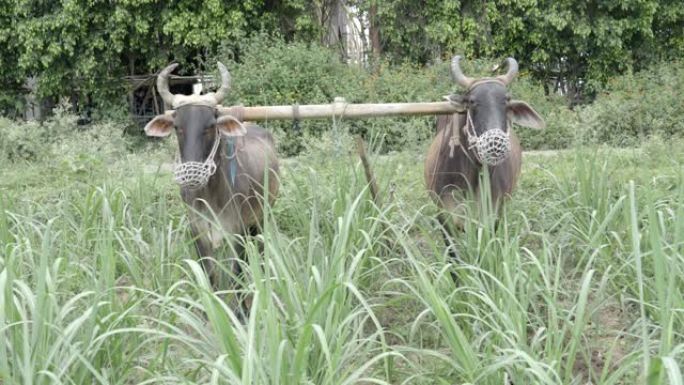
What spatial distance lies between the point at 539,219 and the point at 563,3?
8.98 m

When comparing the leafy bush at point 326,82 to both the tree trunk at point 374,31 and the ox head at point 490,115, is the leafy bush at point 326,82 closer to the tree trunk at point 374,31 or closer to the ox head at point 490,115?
the tree trunk at point 374,31

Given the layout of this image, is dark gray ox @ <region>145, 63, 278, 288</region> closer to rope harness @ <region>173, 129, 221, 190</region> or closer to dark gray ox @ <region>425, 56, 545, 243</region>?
rope harness @ <region>173, 129, 221, 190</region>

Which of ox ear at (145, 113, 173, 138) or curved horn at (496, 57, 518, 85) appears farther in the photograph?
curved horn at (496, 57, 518, 85)

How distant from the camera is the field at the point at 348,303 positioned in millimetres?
2000

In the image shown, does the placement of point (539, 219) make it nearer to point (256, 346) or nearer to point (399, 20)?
point (256, 346)

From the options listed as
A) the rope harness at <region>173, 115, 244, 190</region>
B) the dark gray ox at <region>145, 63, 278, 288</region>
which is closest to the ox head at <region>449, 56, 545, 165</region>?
the dark gray ox at <region>145, 63, 278, 288</region>

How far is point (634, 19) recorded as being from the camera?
12.3 metres

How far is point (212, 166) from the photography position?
3332mm

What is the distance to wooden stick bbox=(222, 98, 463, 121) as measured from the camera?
3.66 m

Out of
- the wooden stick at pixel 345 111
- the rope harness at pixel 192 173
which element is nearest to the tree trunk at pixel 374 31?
the wooden stick at pixel 345 111

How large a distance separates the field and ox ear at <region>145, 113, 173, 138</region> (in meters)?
0.45

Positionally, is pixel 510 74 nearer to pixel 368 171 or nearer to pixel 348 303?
pixel 368 171

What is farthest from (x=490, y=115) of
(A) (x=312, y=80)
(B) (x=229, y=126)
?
(A) (x=312, y=80)

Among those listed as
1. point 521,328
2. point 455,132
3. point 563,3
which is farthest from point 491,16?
point 521,328
